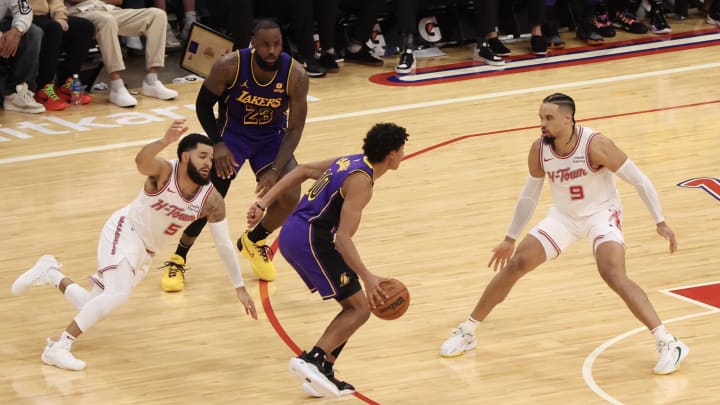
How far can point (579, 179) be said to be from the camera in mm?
6902

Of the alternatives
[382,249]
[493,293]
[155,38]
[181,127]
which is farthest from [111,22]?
[493,293]

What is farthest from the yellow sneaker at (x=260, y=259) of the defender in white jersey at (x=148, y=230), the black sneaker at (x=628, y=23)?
the black sneaker at (x=628, y=23)

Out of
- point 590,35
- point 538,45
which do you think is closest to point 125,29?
point 538,45

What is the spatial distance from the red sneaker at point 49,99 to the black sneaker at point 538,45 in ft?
17.8

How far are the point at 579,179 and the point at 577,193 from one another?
0.08m

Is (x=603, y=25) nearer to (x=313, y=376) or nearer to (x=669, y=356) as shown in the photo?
(x=669, y=356)

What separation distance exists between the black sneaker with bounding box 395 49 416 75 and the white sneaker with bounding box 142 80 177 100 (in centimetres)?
258

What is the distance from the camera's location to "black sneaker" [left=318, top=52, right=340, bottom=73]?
13750 millimetres

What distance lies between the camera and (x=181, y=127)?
268 inches

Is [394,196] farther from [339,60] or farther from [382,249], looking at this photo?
[339,60]

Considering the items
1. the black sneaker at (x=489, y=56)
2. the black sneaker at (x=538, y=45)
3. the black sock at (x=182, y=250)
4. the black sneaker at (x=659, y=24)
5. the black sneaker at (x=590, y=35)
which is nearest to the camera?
the black sock at (x=182, y=250)

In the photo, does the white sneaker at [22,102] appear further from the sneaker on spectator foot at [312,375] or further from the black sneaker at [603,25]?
the sneaker on spectator foot at [312,375]

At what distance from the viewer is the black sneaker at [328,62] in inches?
541

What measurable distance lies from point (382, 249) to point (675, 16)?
8.56 m
